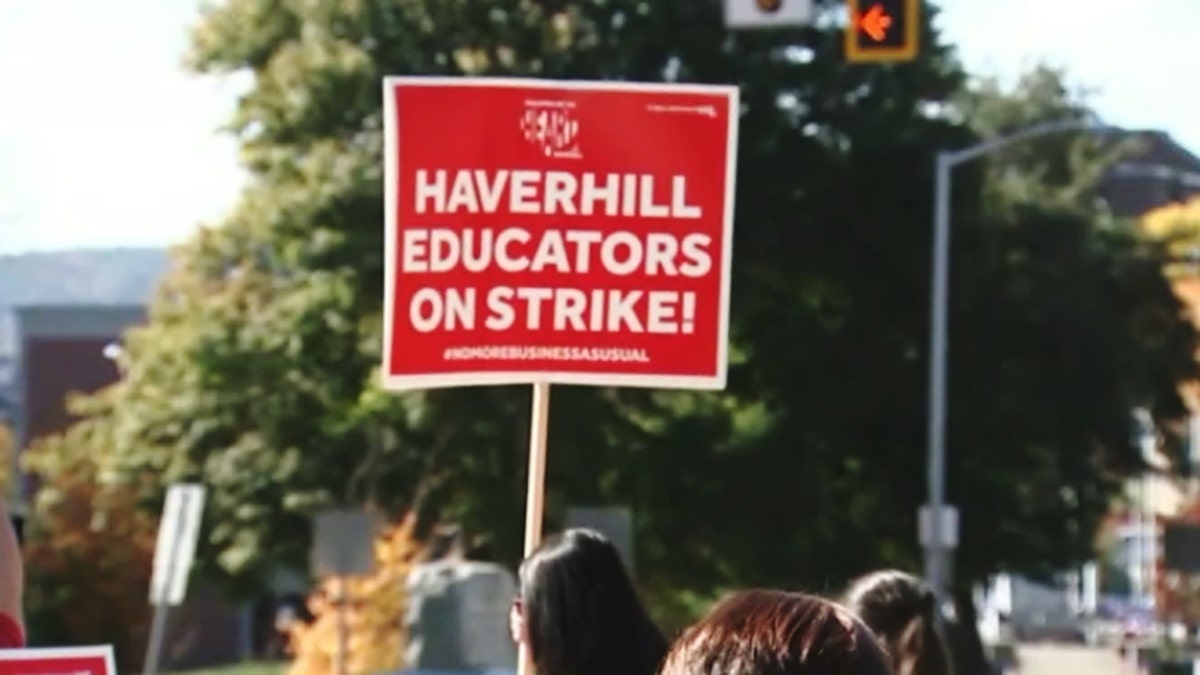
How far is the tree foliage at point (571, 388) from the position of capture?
3506 centimetres

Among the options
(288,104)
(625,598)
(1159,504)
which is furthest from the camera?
(1159,504)

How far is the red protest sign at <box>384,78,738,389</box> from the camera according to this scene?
7273 millimetres

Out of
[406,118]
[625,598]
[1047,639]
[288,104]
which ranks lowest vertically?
[1047,639]

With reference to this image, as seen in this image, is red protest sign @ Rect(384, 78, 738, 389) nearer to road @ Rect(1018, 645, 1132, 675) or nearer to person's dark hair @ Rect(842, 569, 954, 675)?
person's dark hair @ Rect(842, 569, 954, 675)

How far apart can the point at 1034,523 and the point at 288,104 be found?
10.9 m

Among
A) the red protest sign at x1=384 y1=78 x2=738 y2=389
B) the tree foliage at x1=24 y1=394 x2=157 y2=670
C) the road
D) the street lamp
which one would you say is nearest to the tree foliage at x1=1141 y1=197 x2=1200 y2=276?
the road

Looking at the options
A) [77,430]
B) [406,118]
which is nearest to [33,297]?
[77,430]

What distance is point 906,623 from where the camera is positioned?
22.3 ft

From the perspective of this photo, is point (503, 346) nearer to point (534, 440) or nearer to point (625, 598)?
point (534, 440)

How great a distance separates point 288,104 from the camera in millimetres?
35438

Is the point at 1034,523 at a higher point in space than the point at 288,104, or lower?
lower

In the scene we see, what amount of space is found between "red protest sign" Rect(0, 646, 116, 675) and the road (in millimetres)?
56821

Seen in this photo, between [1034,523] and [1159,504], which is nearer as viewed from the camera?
[1034,523]

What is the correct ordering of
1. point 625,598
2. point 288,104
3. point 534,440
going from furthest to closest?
point 288,104 < point 534,440 < point 625,598
